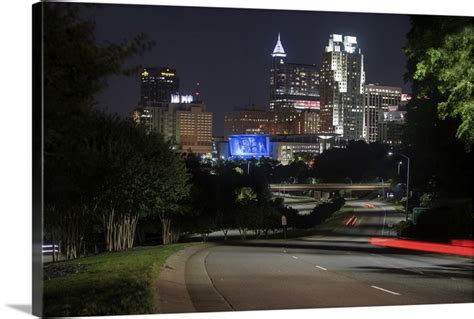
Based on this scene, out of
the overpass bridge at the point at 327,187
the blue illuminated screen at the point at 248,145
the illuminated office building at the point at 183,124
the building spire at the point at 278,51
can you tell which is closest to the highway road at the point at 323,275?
the overpass bridge at the point at 327,187

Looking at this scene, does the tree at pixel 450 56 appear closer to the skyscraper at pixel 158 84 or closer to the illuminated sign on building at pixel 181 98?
the illuminated sign on building at pixel 181 98

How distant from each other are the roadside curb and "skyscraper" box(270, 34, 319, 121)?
398 centimetres

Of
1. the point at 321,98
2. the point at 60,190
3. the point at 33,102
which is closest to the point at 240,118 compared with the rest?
the point at 321,98

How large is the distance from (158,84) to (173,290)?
3.88 meters

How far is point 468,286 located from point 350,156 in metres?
3.87

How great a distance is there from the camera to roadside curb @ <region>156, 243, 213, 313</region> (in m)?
13.1

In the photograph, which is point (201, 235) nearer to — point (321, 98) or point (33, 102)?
point (321, 98)

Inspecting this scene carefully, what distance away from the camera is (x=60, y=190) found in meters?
13.8

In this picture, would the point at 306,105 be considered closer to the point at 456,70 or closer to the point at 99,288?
the point at 456,70

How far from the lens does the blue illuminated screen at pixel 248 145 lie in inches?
653

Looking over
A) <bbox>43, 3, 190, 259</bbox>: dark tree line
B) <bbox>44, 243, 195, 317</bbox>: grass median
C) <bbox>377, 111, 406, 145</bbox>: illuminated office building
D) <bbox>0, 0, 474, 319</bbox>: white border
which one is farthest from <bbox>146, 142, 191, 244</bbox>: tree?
<bbox>377, 111, 406, 145</bbox>: illuminated office building

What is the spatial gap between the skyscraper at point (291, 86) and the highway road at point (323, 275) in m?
3.28

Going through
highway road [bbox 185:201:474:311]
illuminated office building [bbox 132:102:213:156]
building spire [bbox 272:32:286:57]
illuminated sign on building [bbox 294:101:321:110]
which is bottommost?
highway road [bbox 185:201:474:311]

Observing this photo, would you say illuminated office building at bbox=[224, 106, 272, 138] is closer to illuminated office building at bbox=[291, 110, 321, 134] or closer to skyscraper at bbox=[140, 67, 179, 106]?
illuminated office building at bbox=[291, 110, 321, 134]
